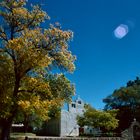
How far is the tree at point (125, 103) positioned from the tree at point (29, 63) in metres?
35.4

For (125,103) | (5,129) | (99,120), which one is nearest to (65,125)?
(99,120)

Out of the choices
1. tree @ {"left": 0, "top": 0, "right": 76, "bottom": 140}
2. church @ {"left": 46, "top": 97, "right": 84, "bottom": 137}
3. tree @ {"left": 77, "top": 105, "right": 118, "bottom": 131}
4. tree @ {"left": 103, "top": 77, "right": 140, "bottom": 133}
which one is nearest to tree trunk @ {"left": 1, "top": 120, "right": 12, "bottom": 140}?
tree @ {"left": 0, "top": 0, "right": 76, "bottom": 140}

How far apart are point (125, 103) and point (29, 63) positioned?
4245cm

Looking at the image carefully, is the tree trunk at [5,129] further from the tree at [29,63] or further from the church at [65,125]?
the church at [65,125]

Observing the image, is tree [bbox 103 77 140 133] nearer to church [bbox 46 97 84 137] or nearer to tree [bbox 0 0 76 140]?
church [bbox 46 97 84 137]

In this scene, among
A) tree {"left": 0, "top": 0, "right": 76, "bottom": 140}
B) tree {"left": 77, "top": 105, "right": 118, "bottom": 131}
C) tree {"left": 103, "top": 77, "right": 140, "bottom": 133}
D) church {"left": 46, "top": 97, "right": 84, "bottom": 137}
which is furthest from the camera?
tree {"left": 103, "top": 77, "right": 140, "bottom": 133}

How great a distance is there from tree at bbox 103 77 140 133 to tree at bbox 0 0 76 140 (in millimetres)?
35448

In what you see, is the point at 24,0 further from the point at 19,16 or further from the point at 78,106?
the point at 78,106

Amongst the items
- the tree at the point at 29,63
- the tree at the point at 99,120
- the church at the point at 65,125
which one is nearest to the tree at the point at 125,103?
the church at the point at 65,125

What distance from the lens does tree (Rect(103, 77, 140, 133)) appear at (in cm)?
5600

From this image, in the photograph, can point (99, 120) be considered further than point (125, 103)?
No

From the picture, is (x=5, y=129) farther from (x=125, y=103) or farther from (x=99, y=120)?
(x=125, y=103)

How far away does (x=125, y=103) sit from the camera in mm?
59531

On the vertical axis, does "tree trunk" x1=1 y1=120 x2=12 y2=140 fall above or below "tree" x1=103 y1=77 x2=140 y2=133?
below
